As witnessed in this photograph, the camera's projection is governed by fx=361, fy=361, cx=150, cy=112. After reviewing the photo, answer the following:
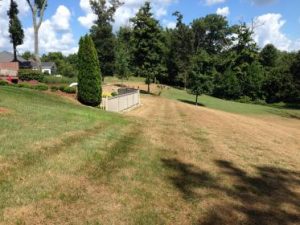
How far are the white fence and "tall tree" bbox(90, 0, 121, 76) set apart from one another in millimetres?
32532

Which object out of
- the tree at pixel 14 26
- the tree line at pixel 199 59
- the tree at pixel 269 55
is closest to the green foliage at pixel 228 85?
the tree line at pixel 199 59

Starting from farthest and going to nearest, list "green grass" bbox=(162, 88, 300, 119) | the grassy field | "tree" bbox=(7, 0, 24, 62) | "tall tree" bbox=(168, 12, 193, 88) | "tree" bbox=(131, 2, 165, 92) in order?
"tall tree" bbox=(168, 12, 193, 88) < "tree" bbox=(7, 0, 24, 62) < "tree" bbox=(131, 2, 165, 92) < "green grass" bbox=(162, 88, 300, 119) < the grassy field

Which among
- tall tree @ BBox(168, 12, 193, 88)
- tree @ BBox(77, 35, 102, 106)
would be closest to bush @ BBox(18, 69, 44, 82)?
tree @ BBox(77, 35, 102, 106)

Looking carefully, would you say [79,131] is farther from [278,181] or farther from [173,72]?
[173,72]

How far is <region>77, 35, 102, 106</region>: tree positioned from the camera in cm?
2428

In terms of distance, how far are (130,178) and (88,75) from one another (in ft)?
54.4

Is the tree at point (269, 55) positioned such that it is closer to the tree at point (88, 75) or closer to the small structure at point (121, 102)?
the small structure at point (121, 102)

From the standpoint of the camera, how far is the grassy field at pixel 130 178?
6.75 metres

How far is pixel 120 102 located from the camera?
28.3 meters

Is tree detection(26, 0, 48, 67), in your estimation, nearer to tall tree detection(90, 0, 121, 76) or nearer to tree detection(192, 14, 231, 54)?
tall tree detection(90, 0, 121, 76)

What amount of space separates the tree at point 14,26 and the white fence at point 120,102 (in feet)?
137

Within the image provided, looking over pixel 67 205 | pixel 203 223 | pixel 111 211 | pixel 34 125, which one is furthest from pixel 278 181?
pixel 34 125

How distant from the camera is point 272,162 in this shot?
1234cm

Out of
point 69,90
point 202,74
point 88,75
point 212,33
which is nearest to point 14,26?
point 202,74
